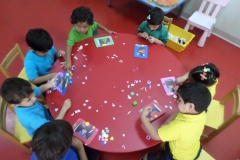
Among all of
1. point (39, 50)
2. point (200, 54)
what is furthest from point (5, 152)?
point (200, 54)

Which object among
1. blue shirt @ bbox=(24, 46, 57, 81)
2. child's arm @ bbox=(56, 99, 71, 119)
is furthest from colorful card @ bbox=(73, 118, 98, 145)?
blue shirt @ bbox=(24, 46, 57, 81)

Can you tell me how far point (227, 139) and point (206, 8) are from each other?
263 cm

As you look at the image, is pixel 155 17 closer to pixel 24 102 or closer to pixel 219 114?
pixel 219 114

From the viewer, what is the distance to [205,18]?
3863 mm

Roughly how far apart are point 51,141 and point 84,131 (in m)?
0.42

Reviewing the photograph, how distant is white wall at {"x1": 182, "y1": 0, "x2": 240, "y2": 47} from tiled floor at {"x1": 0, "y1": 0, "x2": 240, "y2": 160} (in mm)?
151

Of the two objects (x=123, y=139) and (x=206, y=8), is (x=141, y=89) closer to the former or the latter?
(x=123, y=139)

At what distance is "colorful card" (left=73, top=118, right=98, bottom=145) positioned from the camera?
5.67ft

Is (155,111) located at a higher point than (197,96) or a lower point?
lower

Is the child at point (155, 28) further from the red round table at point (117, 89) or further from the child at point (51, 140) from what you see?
the child at point (51, 140)

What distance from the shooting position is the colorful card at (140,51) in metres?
2.35

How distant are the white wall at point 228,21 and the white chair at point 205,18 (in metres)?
0.22

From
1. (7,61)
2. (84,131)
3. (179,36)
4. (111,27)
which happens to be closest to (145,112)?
(84,131)

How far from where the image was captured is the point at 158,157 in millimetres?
2062
